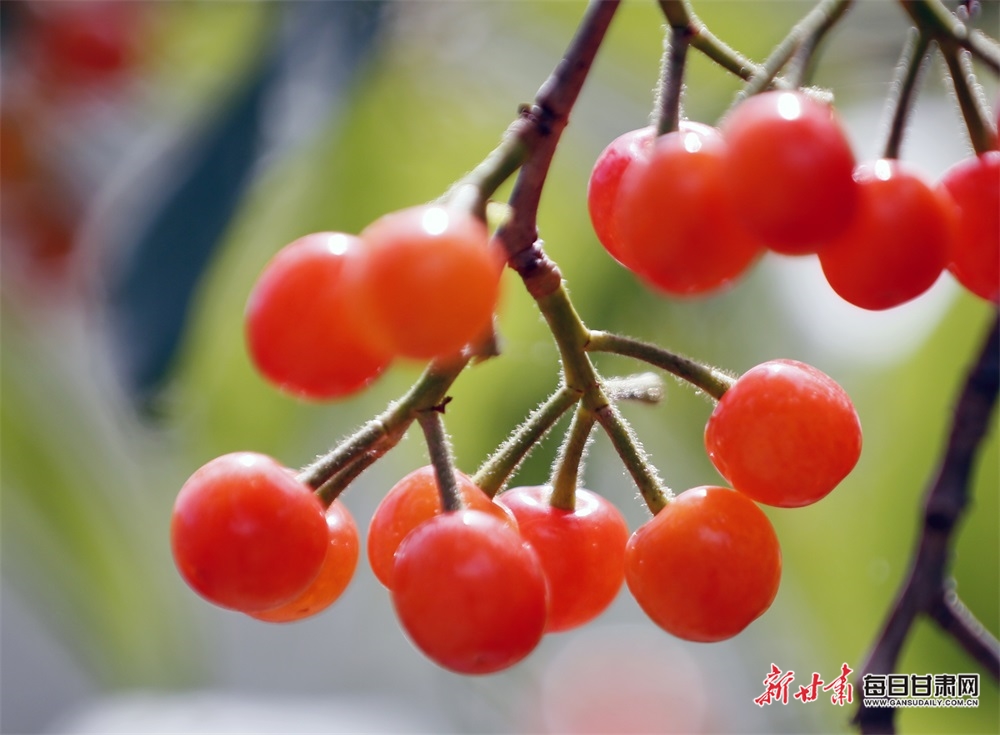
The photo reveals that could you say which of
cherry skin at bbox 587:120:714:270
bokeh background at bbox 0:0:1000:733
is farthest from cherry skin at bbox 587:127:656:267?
bokeh background at bbox 0:0:1000:733

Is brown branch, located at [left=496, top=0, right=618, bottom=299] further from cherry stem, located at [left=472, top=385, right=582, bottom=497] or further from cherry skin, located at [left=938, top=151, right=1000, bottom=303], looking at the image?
cherry skin, located at [left=938, top=151, right=1000, bottom=303]

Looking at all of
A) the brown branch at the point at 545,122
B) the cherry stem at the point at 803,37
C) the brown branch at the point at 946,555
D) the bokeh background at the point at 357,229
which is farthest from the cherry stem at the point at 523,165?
the bokeh background at the point at 357,229

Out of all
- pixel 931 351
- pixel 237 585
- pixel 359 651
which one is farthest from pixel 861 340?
pixel 359 651

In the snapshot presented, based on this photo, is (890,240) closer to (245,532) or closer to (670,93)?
(670,93)

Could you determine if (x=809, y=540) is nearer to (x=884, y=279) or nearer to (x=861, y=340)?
(x=861, y=340)

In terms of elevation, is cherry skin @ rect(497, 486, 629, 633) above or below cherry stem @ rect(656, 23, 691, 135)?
below

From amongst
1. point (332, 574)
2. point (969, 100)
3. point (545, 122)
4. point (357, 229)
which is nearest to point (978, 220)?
point (969, 100)
